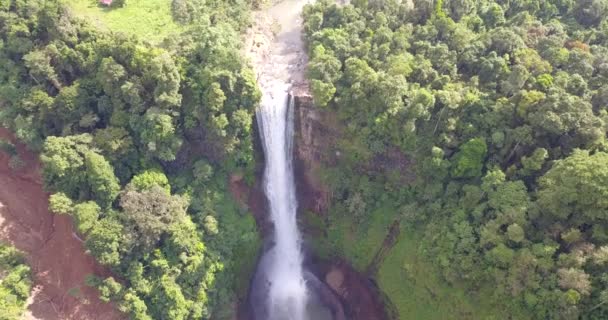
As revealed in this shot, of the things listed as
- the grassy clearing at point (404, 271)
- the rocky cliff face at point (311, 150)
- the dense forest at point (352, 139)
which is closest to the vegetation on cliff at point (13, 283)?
the dense forest at point (352, 139)

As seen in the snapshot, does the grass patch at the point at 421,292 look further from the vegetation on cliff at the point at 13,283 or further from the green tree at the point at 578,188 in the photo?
the vegetation on cliff at the point at 13,283

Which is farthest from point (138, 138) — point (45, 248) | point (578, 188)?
point (578, 188)

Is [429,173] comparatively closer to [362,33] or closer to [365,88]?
[365,88]

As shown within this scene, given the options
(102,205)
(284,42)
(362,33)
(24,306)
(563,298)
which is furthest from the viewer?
(284,42)

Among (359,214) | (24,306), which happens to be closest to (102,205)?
(24,306)

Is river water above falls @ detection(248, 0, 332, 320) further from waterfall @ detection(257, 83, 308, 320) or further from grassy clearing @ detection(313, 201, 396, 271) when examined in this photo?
grassy clearing @ detection(313, 201, 396, 271)
